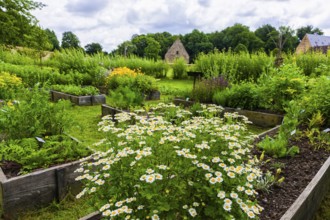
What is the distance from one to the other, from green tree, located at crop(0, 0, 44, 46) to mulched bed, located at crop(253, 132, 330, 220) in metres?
14.3

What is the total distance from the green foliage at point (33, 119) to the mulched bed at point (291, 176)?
2347 mm

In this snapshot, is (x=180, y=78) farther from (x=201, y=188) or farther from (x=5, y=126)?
(x=201, y=188)

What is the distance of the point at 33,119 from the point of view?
9.33 ft

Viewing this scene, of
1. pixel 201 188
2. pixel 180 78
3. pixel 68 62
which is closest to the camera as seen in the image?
Answer: pixel 201 188

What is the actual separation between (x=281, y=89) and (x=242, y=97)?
2.63ft

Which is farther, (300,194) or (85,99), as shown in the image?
(85,99)

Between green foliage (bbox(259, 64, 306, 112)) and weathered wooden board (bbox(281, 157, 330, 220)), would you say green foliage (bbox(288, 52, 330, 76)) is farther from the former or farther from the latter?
weathered wooden board (bbox(281, 157, 330, 220))

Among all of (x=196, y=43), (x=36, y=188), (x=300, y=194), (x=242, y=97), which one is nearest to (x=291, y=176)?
(x=300, y=194)

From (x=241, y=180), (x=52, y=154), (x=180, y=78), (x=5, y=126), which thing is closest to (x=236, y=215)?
(x=241, y=180)

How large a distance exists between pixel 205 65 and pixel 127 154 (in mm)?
10181

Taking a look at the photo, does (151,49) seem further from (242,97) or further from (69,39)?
(242,97)

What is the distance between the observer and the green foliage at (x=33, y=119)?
276 centimetres

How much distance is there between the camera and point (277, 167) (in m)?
2.84

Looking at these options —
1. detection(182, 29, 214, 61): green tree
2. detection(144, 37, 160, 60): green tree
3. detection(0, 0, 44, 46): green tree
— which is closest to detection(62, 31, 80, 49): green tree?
detection(144, 37, 160, 60): green tree
